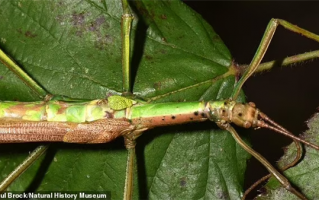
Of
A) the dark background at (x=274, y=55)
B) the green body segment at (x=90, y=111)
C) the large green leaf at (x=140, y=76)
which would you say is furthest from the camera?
the dark background at (x=274, y=55)

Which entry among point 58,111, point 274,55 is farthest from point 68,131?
point 274,55

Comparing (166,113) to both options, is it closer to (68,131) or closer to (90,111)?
(90,111)

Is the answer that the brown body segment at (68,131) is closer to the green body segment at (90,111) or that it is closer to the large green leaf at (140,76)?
the green body segment at (90,111)

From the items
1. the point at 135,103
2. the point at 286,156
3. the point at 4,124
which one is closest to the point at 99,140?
the point at 135,103

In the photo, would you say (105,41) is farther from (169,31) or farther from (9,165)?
(9,165)

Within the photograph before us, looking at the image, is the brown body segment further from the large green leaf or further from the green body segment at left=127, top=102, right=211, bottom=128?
the large green leaf

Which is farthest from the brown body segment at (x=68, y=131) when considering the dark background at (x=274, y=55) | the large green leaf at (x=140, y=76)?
the dark background at (x=274, y=55)

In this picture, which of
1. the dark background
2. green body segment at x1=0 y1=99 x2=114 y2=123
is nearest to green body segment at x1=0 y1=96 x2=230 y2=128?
green body segment at x1=0 y1=99 x2=114 y2=123
